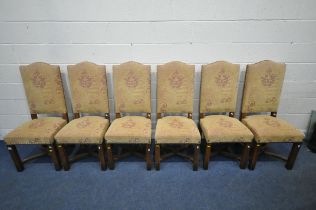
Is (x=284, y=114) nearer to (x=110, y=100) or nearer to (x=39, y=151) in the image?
(x=110, y=100)

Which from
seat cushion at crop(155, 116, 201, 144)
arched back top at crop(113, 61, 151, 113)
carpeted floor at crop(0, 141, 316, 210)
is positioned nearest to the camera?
carpeted floor at crop(0, 141, 316, 210)

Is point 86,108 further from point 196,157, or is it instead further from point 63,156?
point 196,157

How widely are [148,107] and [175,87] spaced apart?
14.7 inches

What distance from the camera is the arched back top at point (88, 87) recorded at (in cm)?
213

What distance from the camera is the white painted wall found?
207 centimetres

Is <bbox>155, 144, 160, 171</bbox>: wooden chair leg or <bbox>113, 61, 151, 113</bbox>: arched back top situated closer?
<bbox>155, 144, 160, 171</bbox>: wooden chair leg

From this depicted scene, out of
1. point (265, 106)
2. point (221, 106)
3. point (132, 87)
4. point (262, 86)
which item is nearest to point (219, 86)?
point (221, 106)

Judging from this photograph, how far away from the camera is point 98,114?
251 centimetres

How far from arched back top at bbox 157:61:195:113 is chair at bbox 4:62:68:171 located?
3.57 feet

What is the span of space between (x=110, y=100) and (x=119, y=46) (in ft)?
2.18

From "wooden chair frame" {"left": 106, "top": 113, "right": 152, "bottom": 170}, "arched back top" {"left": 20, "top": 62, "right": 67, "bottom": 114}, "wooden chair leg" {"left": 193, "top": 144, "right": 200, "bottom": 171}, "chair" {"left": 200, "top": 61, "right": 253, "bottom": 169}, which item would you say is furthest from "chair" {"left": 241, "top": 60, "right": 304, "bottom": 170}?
"arched back top" {"left": 20, "top": 62, "right": 67, "bottom": 114}

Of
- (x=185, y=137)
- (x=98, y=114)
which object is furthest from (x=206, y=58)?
(x=98, y=114)

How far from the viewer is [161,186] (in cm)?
193

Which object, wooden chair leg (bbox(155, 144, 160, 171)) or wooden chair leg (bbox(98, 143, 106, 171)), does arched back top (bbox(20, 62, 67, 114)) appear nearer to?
wooden chair leg (bbox(98, 143, 106, 171))
